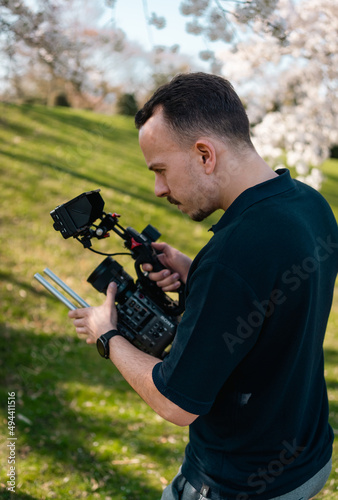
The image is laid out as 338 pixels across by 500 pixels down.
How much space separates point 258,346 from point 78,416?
297 centimetres

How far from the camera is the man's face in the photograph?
147 centimetres

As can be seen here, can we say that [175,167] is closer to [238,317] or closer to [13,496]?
[238,317]

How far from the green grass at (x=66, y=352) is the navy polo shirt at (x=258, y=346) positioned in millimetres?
1726

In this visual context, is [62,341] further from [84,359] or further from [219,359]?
[219,359]

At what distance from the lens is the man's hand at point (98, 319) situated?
65.6 inches

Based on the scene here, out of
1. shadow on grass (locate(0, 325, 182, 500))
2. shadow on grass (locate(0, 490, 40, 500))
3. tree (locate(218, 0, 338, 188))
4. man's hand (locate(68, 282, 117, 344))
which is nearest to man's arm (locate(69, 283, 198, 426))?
man's hand (locate(68, 282, 117, 344))

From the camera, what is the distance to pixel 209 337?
1203 mm

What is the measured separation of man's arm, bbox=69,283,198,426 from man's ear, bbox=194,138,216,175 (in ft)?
1.94

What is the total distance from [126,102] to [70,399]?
12611mm

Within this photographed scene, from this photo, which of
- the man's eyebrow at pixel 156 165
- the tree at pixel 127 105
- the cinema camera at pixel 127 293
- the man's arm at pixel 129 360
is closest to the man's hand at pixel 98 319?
the man's arm at pixel 129 360

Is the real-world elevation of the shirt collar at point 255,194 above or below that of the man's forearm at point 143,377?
above

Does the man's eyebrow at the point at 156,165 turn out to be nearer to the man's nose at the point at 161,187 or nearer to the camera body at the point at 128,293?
the man's nose at the point at 161,187

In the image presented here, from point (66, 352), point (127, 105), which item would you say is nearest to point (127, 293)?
point (66, 352)

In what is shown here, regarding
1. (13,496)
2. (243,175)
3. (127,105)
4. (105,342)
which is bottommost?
(127,105)
